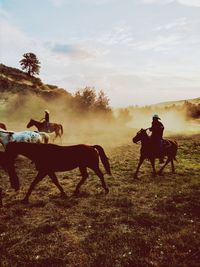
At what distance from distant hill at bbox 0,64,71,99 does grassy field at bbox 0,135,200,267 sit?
2068 inches

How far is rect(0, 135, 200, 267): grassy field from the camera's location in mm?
7762

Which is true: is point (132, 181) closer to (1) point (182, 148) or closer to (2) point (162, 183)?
(2) point (162, 183)

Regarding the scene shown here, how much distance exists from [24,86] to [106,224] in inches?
2506

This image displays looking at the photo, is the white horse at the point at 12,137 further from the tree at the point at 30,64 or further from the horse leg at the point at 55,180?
the tree at the point at 30,64

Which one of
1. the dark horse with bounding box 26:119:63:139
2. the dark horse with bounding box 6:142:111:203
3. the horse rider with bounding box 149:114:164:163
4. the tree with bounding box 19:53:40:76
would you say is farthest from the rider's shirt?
the tree with bounding box 19:53:40:76

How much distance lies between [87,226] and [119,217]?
124 cm

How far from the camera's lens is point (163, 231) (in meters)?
9.13

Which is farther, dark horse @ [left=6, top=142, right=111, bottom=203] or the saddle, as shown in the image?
the saddle

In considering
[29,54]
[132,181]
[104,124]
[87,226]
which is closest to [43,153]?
[87,226]

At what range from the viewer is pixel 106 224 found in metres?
9.76

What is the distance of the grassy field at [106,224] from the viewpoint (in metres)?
7.76

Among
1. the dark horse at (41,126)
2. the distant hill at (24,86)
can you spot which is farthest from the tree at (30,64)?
the dark horse at (41,126)

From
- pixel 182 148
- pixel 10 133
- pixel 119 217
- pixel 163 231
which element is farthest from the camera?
pixel 182 148

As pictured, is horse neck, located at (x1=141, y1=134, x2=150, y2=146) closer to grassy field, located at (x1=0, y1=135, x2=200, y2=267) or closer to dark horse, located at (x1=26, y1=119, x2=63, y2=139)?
grassy field, located at (x1=0, y1=135, x2=200, y2=267)
